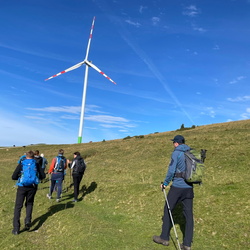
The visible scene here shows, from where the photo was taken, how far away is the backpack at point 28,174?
30.4ft

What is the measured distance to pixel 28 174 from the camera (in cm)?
930

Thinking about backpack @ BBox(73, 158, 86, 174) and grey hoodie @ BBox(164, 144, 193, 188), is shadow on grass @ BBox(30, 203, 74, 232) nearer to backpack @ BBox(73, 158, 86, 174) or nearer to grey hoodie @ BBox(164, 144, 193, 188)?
backpack @ BBox(73, 158, 86, 174)

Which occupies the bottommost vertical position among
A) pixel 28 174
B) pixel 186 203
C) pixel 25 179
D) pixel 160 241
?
pixel 160 241

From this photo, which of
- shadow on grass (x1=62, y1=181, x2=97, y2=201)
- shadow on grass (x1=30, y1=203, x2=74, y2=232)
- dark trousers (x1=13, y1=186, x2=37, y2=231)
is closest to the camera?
dark trousers (x1=13, y1=186, x2=37, y2=231)

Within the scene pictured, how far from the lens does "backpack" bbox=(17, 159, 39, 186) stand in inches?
365

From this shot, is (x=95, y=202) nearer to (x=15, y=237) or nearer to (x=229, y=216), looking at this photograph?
(x=15, y=237)

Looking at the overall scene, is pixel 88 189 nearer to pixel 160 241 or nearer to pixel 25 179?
pixel 25 179

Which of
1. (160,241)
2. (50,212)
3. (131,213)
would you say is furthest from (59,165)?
(160,241)

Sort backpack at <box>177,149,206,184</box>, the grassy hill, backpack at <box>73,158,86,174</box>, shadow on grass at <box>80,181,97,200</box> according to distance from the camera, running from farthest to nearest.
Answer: shadow on grass at <box>80,181,97,200</box> < backpack at <box>73,158,86,174</box> < the grassy hill < backpack at <box>177,149,206,184</box>

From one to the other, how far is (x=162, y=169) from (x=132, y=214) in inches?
359

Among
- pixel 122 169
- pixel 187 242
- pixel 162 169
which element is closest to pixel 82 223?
pixel 187 242

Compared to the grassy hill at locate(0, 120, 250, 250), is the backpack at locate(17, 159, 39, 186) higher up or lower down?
higher up

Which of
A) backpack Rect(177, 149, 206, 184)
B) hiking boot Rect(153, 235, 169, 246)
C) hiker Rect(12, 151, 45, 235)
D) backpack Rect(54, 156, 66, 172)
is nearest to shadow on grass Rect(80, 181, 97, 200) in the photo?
backpack Rect(54, 156, 66, 172)

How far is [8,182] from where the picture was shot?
23797 mm
